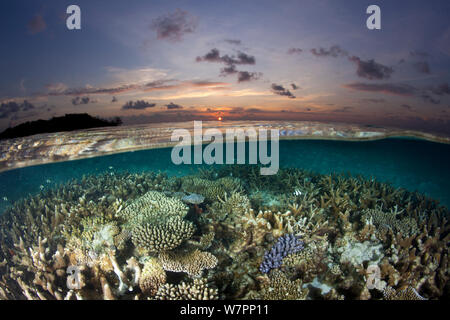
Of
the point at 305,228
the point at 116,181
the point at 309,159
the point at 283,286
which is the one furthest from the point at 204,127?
the point at 309,159

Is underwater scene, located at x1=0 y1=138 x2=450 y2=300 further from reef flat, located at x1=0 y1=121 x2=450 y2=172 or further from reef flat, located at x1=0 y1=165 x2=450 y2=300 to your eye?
reef flat, located at x1=0 y1=121 x2=450 y2=172

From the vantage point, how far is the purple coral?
4551mm

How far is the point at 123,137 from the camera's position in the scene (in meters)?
11.7

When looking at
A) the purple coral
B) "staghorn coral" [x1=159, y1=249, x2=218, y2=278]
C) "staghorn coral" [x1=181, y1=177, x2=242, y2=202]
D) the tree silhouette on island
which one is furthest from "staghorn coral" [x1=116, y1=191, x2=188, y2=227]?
the tree silhouette on island

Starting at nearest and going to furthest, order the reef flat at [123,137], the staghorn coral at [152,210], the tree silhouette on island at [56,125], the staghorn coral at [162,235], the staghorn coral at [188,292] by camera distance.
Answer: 1. the staghorn coral at [188,292]
2. the staghorn coral at [162,235]
3. the staghorn coral at [152,210]
4. the tree silhouette on island at [56,125]
5. the reef flat at [123,137]

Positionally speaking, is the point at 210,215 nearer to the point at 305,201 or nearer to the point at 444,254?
the point at 305,201

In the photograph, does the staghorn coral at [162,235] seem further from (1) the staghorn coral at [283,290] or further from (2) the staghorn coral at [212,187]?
(2) the staghorn coral at [212,187]

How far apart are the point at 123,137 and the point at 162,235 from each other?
899 cm

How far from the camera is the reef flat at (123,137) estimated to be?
10.7 metres

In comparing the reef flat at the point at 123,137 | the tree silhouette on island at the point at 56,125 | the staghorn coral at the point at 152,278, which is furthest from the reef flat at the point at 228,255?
the reef flat at the point at 123,137

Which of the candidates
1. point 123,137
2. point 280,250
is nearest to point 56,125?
point 123,137

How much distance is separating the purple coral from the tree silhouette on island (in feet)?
35.6

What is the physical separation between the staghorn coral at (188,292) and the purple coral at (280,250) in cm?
127

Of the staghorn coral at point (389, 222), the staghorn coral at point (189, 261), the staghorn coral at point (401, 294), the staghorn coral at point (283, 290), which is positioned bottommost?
the staghorn coral at point (401, 294)
